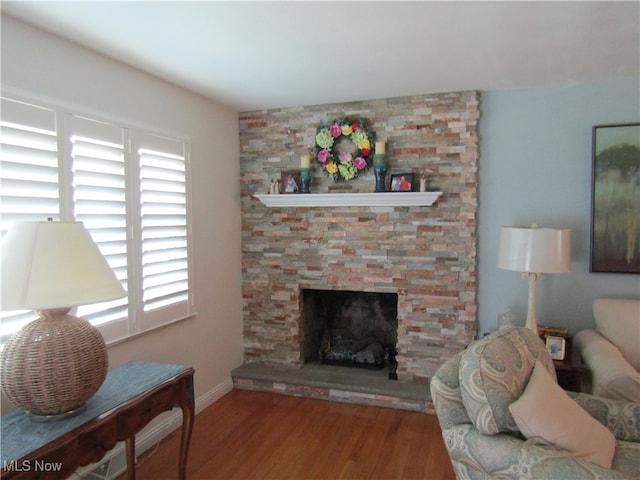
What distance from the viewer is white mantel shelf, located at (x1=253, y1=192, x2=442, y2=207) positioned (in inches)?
130

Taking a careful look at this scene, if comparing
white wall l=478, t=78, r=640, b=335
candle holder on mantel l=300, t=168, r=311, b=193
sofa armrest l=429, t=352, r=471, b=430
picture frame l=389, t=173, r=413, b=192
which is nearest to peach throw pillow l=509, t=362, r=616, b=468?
sofa armrest l=429, t=352, r=471, b=430

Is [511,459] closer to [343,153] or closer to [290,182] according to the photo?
[343,153]

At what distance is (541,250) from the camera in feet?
8.95

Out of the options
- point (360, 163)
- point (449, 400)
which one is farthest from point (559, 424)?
point (360, 163)

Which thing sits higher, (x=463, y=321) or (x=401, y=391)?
(x=463, y=321)

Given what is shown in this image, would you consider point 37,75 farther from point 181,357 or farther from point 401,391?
point 401,391

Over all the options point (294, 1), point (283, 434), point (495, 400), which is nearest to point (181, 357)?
point (283, 434)

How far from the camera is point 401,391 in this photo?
334 cm

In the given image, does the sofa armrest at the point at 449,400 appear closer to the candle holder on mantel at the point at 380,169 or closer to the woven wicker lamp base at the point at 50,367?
the woven wicker lamp base at the point at 50,367

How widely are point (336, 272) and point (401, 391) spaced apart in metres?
1.10

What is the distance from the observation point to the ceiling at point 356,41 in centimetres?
193

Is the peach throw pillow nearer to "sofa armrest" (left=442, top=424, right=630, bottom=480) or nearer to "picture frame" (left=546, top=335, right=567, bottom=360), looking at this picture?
"sofa armrest" (left=442, top=424, right=630, bottom=480)

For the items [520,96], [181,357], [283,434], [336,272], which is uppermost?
[520,96]

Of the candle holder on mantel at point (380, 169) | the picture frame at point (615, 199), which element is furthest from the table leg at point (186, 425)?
the picture frame at point (615, 199)
